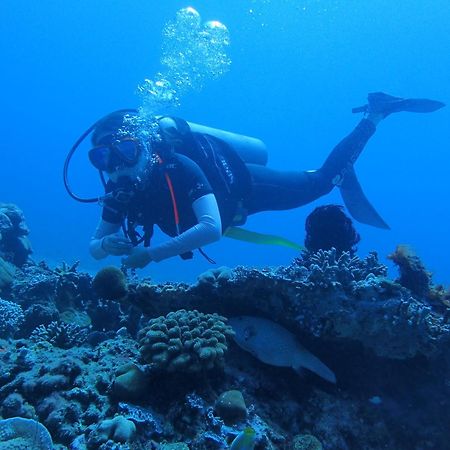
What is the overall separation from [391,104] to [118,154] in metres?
7.66

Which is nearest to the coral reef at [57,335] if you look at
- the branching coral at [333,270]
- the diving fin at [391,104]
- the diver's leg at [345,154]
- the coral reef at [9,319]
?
the coral reef at [9,319]

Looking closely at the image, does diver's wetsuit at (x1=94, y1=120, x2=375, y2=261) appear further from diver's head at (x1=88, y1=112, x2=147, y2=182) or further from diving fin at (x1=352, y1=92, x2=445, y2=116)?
diving fin at (x1=352, y1=92, x2=445, y2=116)

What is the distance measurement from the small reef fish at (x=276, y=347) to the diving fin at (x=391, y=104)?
7912mm

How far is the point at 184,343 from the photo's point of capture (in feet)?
11.8

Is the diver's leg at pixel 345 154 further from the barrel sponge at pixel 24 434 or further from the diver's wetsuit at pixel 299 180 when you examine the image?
the barrel sponge at pixel 24 434

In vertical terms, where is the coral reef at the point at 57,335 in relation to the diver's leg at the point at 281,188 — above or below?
below

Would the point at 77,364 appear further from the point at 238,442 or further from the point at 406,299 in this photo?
the point at 406,299

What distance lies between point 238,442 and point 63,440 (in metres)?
1.32

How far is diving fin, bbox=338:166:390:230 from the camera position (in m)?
10.1

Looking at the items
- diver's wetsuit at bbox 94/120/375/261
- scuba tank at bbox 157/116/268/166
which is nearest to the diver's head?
diver's wetsuit at bbox 94/120/375/261

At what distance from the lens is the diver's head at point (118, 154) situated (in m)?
6.03

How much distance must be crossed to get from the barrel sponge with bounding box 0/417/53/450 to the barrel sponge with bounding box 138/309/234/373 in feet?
3.20

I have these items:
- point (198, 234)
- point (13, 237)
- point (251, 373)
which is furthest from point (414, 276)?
point (13, 237)

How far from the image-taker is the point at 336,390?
13.9 feet
